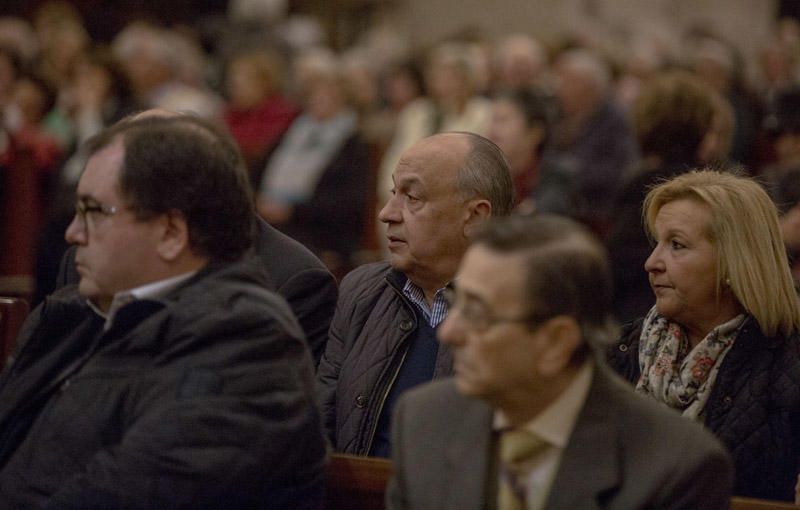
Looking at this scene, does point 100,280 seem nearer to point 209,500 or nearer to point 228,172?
point 228,172

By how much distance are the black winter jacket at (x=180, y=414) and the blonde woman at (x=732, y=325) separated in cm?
92

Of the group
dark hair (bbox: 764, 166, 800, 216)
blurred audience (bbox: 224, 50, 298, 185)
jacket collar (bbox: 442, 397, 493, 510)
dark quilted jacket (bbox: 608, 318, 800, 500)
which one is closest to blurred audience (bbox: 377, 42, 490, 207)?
blurred audience (bbox: 224, 50, 298, 185)

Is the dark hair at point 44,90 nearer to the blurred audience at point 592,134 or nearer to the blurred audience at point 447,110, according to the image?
the blurred audience at point 447,110

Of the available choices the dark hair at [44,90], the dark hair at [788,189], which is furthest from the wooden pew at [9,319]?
the dark hair at [44,90]

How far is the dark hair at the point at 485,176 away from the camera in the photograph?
3340 millimetres

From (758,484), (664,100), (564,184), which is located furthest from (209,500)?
(564,184)

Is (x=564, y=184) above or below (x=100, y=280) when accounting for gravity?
below

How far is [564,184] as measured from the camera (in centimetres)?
630

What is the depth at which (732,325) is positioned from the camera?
3.09 meters

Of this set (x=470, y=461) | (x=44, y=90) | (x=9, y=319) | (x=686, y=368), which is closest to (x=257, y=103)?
(x=44, y=90)

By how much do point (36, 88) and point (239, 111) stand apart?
1.21 metres

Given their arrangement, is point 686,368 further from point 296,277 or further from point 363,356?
point 296,277

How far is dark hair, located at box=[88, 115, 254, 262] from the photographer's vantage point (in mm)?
2621

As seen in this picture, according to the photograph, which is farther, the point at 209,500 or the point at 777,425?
the point at 777,425
